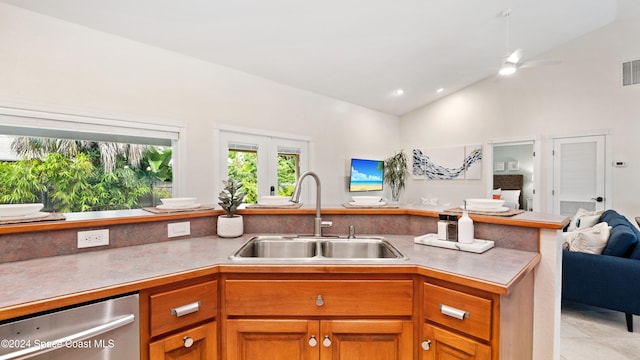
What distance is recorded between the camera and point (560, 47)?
5043 millimetres

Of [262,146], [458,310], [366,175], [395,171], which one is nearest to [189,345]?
[458,310]

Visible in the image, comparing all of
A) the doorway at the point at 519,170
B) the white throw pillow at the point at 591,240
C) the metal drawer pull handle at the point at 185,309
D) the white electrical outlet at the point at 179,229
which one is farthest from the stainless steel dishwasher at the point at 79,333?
the doorway at the point at 519,170

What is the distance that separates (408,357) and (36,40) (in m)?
3.76

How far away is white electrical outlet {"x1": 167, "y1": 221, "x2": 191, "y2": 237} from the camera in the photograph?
183 cm

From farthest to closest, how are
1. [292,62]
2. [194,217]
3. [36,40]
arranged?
[292,62]
[36,40]
[194,217]

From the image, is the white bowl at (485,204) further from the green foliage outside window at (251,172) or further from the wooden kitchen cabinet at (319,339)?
the green foliage outside window at (251,172)

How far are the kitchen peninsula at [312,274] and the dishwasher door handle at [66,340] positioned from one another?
0.28 ft

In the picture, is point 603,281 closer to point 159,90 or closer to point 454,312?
point 454,312

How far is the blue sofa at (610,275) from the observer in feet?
8.03

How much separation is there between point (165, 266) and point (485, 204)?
1755mm

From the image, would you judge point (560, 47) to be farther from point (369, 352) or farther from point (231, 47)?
point (369, 352)

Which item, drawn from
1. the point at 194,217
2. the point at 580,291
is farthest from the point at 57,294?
the point at 580,291

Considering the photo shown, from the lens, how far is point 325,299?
130cm

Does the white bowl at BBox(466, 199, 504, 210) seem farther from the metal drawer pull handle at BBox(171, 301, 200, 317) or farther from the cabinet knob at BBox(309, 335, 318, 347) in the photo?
the metal drawer pull handle at BBox(171, 301, 200, 317)
